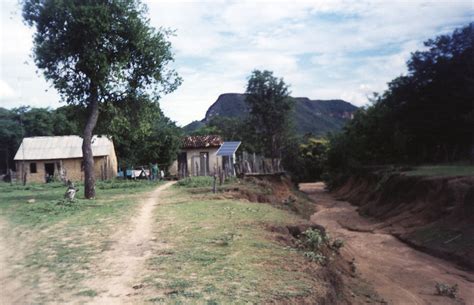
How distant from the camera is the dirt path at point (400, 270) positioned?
1116 cm

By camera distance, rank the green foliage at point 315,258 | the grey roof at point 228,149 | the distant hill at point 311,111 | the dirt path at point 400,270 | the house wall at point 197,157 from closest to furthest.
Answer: the green foliage at point 315,258 < the dirt path at point 400,270 < the grey roof at point 228,149 < the house wall at point 197,157 < the distant hill at point 311,111

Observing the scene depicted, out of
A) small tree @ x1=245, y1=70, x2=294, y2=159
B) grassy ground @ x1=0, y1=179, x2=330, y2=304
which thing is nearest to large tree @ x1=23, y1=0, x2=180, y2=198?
grassy ground @ x1=0, y1=179, x2=330, y2=304

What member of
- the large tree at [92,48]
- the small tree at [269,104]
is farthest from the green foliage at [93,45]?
the small tree at [269,104]

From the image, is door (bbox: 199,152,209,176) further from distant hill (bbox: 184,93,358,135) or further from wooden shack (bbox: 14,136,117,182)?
distant hill (bbox: 184,93,358,135)

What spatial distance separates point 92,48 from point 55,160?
72.4 ft

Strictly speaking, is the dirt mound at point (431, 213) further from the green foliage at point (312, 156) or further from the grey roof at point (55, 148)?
the green foliage at point (312, 156)

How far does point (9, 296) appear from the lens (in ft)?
21.6

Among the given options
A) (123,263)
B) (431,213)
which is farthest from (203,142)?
(123,263)

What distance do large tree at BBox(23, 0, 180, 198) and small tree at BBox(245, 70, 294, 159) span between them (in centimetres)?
2382

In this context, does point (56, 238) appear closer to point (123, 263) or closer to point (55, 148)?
point (123, 263)

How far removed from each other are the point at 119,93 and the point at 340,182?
3370 centimetres

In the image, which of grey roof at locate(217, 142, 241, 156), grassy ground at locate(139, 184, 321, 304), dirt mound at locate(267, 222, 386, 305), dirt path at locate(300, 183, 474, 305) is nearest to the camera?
grassy ground at locate(139, 184, 321, 304)

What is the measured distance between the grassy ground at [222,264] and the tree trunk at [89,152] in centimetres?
746

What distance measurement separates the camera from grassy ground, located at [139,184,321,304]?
636 cm
